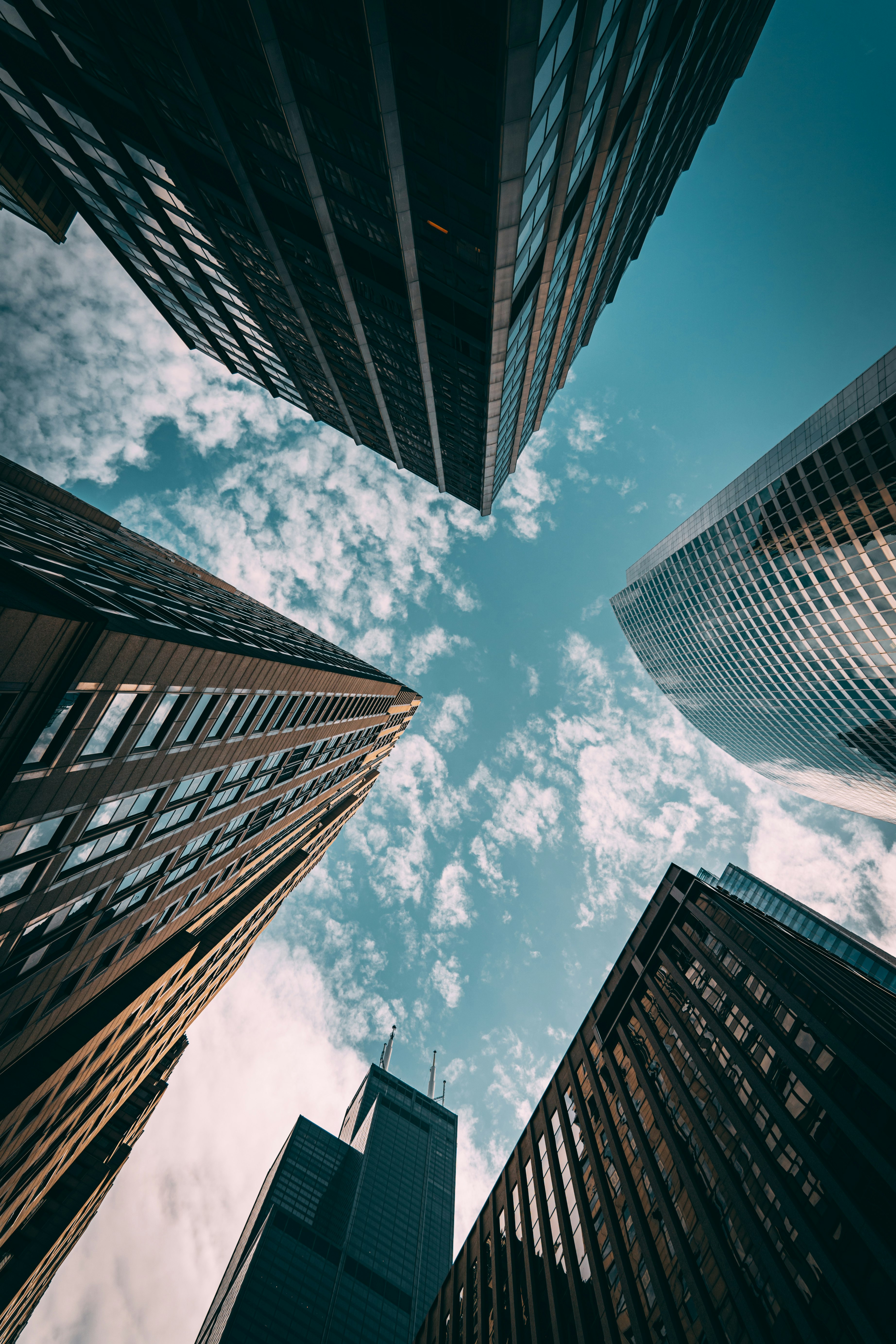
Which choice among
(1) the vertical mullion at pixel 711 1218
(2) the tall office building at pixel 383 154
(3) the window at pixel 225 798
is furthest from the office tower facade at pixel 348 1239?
(2) the tall office building at pixel 383 154

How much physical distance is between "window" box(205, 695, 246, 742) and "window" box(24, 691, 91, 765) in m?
9.42

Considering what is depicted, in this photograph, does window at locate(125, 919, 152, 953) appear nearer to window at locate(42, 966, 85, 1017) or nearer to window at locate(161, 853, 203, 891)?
window at locate(161, 853, 203, 891)

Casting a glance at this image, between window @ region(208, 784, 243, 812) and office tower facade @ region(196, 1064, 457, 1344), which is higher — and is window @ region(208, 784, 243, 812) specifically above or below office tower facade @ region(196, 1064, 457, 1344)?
above

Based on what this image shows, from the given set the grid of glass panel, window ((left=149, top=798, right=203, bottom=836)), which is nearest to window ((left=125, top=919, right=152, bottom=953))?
window ((left=149, top=798, right=203, bottom=836))

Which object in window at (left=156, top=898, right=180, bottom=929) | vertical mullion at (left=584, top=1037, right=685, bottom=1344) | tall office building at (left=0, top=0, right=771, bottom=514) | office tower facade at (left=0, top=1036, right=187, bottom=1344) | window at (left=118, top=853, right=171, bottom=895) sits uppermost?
tall office building at (left=0, top=0, right=771, bottom=514)

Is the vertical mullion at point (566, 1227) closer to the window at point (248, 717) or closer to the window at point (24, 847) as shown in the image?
the window at point (248, 717)

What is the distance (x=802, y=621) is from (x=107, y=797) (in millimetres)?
83492

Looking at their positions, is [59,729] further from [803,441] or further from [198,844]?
[803,441]

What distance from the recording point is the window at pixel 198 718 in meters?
22.9

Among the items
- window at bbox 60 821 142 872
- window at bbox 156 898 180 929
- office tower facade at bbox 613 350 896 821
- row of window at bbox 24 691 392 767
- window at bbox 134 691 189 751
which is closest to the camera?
row of window at bbox 24 691 392 767

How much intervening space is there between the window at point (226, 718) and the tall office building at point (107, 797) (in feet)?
0.51

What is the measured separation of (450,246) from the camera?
28031 mm

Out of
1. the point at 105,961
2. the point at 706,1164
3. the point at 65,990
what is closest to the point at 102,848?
the point at 65,990

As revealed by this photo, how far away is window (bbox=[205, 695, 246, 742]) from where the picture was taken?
2566 cm
